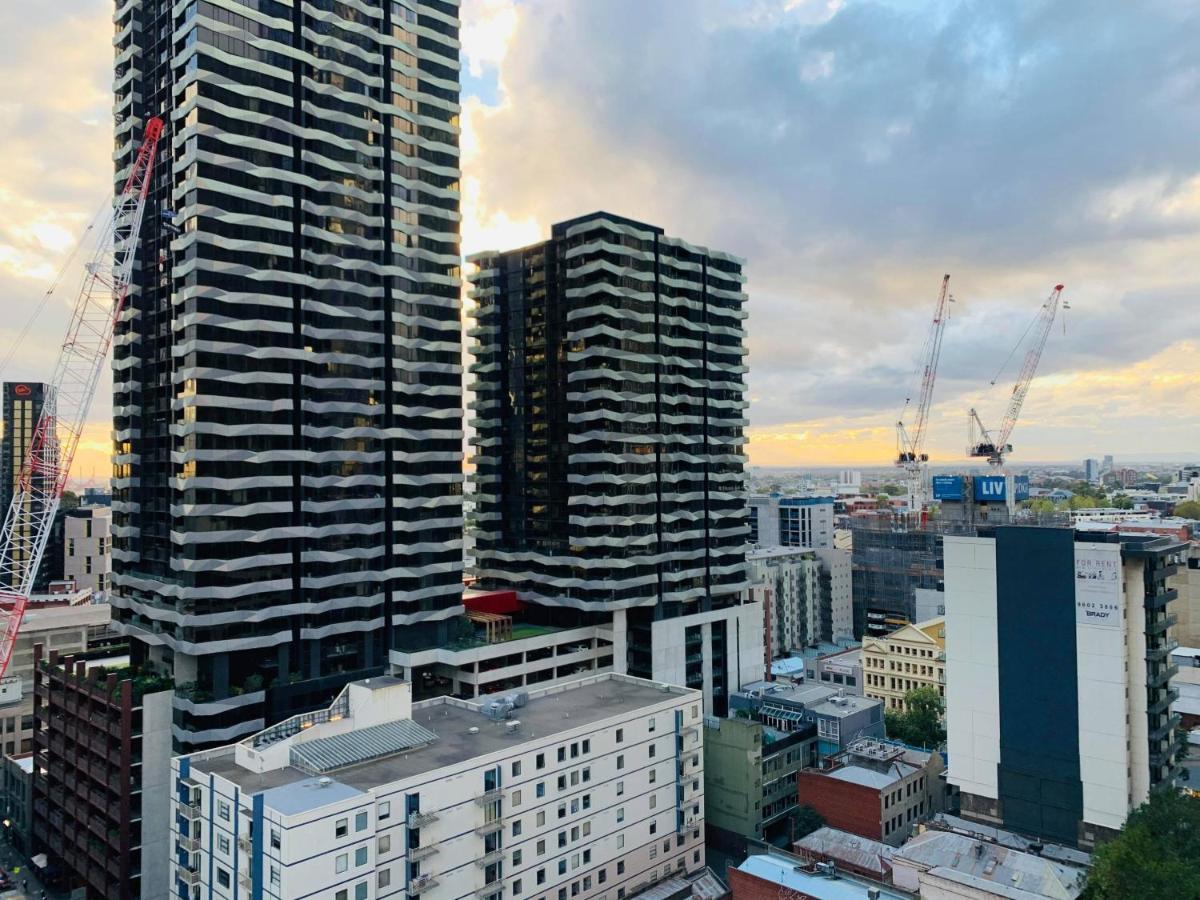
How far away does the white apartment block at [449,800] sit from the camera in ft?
175

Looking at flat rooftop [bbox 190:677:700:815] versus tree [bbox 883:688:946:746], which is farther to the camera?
tree [bbox 883:688:946:746]

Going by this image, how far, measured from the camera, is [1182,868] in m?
56.1

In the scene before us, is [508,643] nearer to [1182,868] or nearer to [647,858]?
[647,858]

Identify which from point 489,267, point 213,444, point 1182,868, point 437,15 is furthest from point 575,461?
point 1182,868

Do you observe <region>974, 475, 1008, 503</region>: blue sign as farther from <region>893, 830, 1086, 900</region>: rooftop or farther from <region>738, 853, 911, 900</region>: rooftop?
<region>738, 853, 911, 900</region>: rooftop

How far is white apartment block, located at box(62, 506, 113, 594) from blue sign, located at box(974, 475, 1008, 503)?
195 metres

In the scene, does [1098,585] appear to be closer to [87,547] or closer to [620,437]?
[620,437]

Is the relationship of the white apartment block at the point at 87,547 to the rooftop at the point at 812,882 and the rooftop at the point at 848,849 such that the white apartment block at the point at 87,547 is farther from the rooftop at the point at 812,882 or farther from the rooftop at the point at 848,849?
the rooftop at the point at 812,882

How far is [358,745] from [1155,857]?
6038 centimetres

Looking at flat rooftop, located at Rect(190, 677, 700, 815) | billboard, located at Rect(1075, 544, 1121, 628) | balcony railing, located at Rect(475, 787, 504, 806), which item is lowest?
balcony railing, located at Rect(475, 787, 504, 806)

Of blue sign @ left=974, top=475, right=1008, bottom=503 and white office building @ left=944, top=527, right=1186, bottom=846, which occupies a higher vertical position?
blue sign @ left=974, top=475, right=1008, bottom=503

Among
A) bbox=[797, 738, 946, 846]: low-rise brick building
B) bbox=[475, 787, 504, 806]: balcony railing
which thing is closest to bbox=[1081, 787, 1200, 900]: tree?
bbox=[797, 738, 946, 846]: low-rise brick building

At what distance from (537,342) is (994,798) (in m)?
85.6

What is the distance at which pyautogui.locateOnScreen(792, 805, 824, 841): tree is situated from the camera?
90.5 meters
